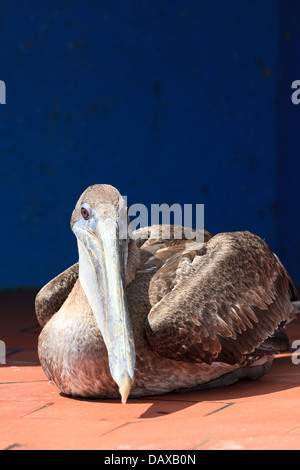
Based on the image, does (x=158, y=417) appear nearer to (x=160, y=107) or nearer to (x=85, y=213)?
(x=85, y=213)

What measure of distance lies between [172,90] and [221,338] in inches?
174

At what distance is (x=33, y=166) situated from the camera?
26.2 feet

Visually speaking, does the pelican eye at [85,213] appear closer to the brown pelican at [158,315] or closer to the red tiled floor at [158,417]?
the brown pelican at [158,315]

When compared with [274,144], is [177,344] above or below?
below

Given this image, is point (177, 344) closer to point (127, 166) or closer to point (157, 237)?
point (157, 237)

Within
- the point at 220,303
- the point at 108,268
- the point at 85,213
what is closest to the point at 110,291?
the point at 108,268

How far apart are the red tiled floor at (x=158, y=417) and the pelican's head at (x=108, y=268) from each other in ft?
0.72

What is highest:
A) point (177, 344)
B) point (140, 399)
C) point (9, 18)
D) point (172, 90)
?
point (9, 18)

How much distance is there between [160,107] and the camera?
787 cm

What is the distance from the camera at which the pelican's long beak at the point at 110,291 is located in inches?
131

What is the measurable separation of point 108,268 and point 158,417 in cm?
64

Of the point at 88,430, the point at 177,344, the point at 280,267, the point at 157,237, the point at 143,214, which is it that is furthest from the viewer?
the point at 143,214

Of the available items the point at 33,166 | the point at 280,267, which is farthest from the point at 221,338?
the point at 33,166

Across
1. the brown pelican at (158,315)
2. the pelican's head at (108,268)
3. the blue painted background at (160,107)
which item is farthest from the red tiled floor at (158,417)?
the blue painted background at (160,107)
